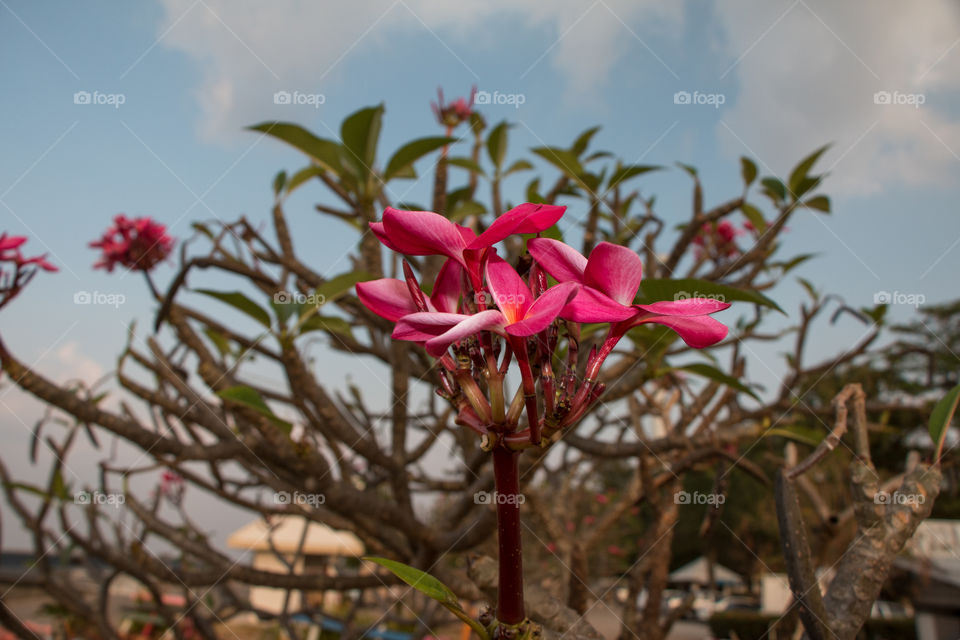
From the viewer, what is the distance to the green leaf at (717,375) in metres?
0.99

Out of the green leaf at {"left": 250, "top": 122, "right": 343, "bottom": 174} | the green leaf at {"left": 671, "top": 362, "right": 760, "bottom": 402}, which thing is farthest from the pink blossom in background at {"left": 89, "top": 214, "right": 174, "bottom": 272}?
the green leaf at {"left": 671, "top": 362, "right": 760, "bottom": 402}

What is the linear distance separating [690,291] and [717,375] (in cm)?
43

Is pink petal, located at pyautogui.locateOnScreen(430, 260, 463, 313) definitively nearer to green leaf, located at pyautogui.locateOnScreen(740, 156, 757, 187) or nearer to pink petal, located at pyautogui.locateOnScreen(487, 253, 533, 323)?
pink petal, located at pyautogui.locateOnScreen(487, 253, 533, 323)

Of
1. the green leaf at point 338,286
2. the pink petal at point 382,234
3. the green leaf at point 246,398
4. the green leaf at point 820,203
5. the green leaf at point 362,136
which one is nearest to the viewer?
the pink petal at point 382,234

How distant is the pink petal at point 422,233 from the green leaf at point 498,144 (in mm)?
1582

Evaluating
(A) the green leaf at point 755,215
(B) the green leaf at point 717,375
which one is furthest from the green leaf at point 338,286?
(A) the green leaf at point 755,215

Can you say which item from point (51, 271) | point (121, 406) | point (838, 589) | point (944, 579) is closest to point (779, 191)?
point (838, 589)

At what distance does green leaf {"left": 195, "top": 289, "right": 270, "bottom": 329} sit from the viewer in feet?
3.80

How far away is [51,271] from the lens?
1.07 m

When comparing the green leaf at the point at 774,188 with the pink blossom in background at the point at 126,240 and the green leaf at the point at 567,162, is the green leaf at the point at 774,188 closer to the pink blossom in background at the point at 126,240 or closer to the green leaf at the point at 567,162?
the green leaf at the point at 567,162

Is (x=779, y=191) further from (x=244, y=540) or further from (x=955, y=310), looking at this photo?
(x=955, y=310)

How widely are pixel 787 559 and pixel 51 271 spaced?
4.06 feet

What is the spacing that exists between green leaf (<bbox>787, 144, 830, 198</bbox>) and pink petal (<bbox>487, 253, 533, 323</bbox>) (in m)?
1.71

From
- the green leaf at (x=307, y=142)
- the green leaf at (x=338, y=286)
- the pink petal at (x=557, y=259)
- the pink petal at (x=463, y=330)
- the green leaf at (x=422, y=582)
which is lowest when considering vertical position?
the green leaf at (x=422, y=582)
